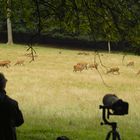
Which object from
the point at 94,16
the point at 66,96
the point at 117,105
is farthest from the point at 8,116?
the point at 66,96

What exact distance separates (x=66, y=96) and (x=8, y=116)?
18.7m

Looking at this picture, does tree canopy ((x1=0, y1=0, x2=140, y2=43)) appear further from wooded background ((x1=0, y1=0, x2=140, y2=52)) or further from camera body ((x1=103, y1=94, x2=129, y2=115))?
camera body ((x1=103, y1=94, x2=129, y2=115))

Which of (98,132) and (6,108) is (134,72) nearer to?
(98,132)

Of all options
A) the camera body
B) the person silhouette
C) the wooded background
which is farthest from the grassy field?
the camera body

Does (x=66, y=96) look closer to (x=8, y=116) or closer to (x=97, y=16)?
(x=97, y=16)

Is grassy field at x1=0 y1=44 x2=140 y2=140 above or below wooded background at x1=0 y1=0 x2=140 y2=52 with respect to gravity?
below

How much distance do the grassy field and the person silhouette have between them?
15.6 ft

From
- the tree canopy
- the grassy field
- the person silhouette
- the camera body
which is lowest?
the grassy field

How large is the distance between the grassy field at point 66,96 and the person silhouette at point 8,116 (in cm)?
474

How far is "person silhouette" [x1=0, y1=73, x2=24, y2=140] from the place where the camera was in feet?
24.9

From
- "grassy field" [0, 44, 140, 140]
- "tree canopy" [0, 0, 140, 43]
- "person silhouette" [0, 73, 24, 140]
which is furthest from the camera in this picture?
"grassy field" [0, 44, 140, 140]

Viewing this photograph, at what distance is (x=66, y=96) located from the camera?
26.3 meters

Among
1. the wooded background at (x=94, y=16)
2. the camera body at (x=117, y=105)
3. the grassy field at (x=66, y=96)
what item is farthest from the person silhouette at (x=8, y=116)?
the wooded background at (x=94, y=16)

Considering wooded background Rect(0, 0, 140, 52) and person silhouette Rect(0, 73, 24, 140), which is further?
wooded background Rect(0, 0, 140, 52)
